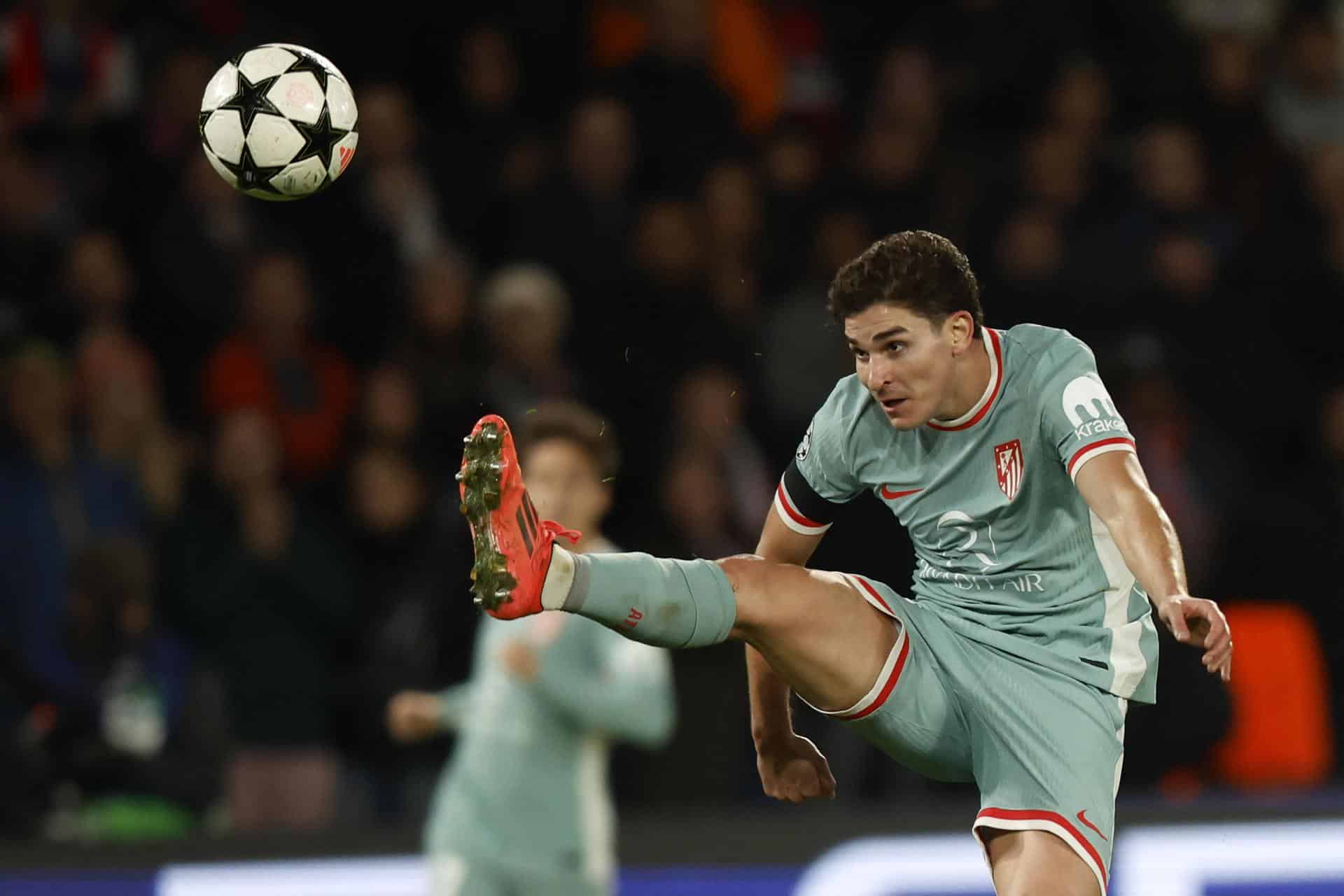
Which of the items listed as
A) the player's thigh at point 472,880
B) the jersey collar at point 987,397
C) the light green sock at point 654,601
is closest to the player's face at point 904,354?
the jersey collar at point 987,397

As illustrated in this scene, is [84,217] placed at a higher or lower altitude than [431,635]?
higher

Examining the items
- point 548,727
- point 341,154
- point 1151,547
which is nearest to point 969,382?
point 1151,547

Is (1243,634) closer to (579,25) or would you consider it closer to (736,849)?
(736,849)

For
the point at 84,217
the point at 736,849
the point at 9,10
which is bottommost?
the point at 736,849

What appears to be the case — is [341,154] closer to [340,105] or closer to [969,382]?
[340,105]

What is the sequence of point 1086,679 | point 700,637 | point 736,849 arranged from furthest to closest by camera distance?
point 736,849
point 1086,679
point 700,637

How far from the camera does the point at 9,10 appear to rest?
296 inches

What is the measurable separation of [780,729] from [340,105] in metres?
1.61

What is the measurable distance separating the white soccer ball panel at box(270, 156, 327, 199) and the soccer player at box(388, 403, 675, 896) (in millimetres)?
2042

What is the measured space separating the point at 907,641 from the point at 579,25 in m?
5.65

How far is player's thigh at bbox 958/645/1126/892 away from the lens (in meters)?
3.92

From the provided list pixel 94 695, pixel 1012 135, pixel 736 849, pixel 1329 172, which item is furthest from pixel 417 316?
pixel 1329 172

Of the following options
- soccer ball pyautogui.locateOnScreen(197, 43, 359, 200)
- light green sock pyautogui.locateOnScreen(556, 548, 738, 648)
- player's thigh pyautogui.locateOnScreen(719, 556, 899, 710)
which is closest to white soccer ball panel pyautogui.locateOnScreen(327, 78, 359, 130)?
soccer ball pyautogui.locateOnScreen(197, 43, 359, 200)

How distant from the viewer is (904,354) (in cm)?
377
